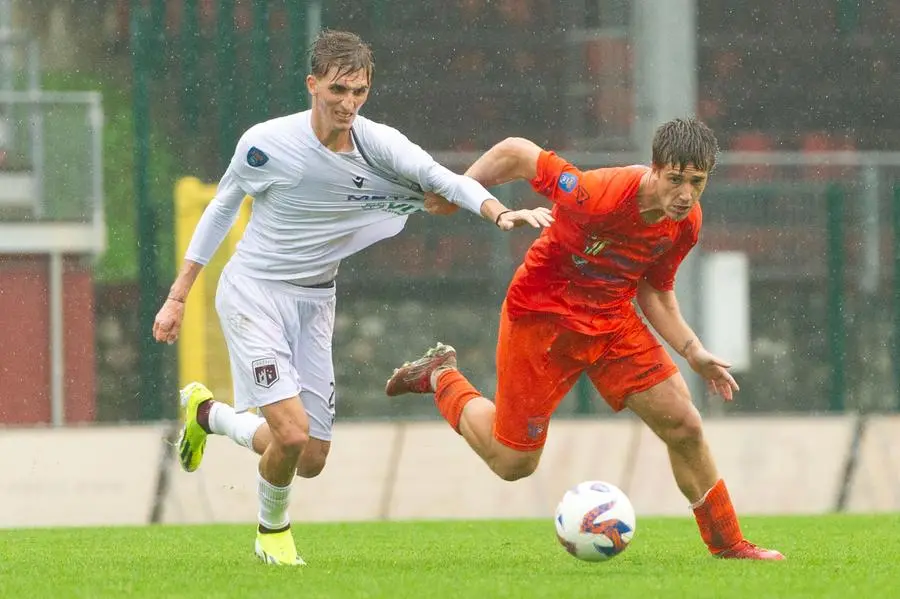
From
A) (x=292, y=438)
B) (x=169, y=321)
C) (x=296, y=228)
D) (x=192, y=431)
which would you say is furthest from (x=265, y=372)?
(x=192, y=431)

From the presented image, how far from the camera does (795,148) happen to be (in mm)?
14203

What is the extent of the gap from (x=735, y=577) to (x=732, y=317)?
6.42 meters

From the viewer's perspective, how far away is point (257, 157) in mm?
7090

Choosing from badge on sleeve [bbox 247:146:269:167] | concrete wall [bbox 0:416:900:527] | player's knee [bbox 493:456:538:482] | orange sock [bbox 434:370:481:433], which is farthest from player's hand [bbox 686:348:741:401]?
concrete wall [bbox 0:416:900:527]

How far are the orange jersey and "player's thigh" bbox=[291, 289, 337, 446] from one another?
760 mm

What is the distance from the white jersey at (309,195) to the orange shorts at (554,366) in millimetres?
695

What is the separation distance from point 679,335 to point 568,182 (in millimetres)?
799

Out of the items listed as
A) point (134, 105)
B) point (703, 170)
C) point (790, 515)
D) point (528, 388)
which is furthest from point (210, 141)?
point (703, 170)

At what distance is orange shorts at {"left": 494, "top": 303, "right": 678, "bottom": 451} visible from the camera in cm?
717

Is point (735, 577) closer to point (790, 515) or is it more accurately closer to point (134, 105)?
point (790, 515)

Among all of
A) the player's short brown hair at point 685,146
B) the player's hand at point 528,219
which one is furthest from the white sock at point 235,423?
the player's short brown hair at point 685,146

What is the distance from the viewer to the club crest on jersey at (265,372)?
698 cm

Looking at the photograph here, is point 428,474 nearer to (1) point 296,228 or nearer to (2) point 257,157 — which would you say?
(1) point 296,228

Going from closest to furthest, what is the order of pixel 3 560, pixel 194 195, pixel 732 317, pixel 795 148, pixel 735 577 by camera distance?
pixel 735 577 < pixel 3 560 < pixel 194 195 < pixel 732 317 < pixel 795 148
